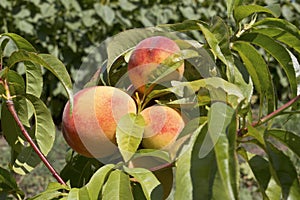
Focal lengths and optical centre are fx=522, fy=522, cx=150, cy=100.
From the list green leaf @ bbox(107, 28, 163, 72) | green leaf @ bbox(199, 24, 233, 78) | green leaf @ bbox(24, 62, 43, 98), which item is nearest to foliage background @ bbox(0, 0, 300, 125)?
green leaf @ bbox(24, 62, 43, 98)

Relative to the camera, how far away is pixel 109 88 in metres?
0.64

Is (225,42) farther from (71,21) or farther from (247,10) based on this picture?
(71,21)

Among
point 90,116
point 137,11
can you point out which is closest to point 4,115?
point 90,116

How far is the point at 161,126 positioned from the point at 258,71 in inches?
6.3

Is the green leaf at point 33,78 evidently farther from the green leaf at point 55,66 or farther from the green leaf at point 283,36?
the green leaf at point 283,36

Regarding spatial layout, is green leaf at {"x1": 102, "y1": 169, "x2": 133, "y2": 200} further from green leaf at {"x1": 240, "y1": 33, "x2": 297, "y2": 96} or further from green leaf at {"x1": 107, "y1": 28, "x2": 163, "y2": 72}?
green leaf at {"x1": 240, "y1": 33, "x2": 297, "y2": 96}

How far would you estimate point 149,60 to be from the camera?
64 centimetres

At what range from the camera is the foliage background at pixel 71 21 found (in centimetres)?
388

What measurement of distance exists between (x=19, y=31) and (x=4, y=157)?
3.54 ft

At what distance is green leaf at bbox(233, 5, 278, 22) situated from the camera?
0.69 metres

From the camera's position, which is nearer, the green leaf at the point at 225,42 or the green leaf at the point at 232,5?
the green leaf at the point at 225,42

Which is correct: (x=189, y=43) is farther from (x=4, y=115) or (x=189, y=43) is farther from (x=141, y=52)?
(x=4, y=115)

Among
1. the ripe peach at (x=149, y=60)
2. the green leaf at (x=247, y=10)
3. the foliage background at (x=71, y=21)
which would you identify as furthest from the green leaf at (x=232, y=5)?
the foliage background at (x=71, y=21)

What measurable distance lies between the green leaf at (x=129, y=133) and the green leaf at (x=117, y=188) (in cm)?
2
